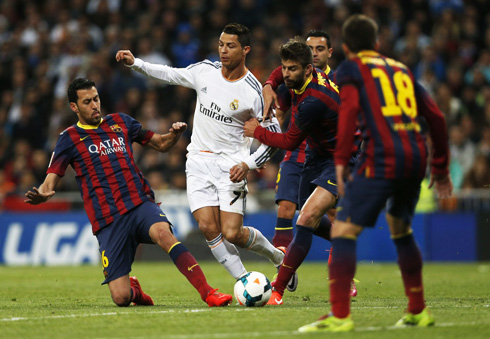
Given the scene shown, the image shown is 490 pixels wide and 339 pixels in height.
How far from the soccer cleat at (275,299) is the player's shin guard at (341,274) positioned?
207 cm

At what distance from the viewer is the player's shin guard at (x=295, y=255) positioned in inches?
300

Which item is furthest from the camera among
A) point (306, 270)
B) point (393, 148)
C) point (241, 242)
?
point (306, 270)

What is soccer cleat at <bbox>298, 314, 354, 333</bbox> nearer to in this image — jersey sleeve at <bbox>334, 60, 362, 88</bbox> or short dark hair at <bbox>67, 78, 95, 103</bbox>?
jersey sleeve at <bbox>334, 60, 362, 88</bbox>

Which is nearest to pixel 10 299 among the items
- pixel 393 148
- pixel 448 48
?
pixel 393 148

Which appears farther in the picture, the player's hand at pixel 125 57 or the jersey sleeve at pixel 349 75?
the player's hand at pixel 125 57

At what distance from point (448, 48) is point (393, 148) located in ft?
40.2

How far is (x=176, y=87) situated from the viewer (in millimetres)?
17953

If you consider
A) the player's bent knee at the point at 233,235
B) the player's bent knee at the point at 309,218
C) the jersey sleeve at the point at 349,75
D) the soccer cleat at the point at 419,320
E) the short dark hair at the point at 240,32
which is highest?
the short dark hair at the point at 240,32

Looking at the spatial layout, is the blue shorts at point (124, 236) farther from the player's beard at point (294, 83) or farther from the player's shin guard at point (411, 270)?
the player's shin guard at point (411, 270)

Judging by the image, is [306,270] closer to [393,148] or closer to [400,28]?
[400,28]

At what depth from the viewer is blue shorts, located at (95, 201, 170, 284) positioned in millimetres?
7859

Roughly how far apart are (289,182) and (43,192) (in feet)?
9.25

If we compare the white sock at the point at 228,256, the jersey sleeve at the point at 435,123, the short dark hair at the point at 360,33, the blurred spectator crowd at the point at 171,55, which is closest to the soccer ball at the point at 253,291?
the white sock at the point at 228,256

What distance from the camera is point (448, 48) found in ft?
56.3
